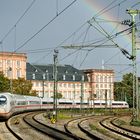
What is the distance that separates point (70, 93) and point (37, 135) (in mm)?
153082

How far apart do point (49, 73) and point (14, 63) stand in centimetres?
2062

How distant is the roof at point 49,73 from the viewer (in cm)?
17275

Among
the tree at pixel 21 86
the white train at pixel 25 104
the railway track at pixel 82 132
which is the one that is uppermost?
the tree at pixel 21 86

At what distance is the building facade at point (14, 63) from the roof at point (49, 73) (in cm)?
862

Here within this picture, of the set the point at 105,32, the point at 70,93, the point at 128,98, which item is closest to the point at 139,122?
the point at 105,32

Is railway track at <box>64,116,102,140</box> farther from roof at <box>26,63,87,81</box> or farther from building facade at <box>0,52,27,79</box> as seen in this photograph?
roof at <box>26,63,87,81</box>

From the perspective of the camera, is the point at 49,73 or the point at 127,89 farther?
the point at 49,73

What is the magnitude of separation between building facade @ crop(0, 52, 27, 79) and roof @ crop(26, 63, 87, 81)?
28.3 feet

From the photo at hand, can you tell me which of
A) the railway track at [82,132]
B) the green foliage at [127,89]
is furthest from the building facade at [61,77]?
the railway track at [82,132]

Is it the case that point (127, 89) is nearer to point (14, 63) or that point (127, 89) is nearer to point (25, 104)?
point (14, 63)

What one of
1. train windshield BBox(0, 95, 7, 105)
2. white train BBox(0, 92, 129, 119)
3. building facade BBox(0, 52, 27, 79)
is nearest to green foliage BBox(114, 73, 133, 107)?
white train BBox(0, 92, 129, 119)

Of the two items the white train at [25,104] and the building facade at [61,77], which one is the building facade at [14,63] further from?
the white train at [25,104]

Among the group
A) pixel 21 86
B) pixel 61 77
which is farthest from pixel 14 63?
pixel 21 86

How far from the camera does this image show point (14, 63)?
6393 inches
